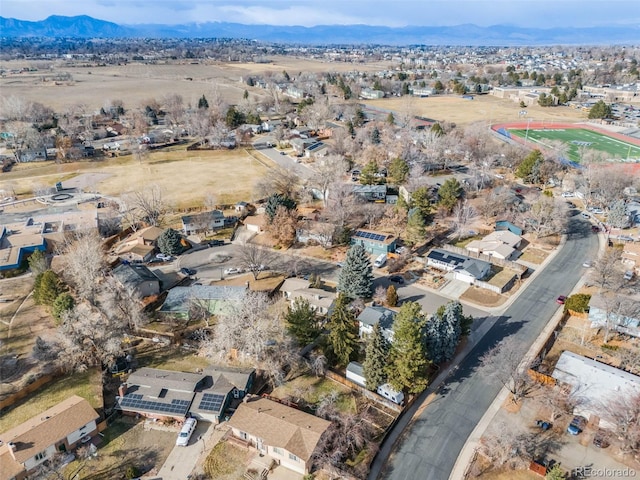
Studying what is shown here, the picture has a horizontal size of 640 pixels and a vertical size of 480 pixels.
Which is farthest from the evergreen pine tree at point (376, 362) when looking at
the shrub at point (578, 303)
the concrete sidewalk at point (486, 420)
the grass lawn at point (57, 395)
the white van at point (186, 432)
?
the shrub at point (578, 303)

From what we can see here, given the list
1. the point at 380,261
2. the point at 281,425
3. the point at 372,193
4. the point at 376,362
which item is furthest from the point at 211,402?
the point at 372,193

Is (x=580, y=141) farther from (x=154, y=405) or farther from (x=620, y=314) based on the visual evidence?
(x=154, y=405)

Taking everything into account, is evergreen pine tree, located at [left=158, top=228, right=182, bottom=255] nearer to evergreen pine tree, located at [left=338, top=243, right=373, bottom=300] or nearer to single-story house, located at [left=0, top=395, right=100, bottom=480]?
evergreen pine tree, located at [left=338, top=243, right=373, bottom=300]

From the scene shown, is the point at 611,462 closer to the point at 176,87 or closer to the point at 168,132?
the point at 168,132

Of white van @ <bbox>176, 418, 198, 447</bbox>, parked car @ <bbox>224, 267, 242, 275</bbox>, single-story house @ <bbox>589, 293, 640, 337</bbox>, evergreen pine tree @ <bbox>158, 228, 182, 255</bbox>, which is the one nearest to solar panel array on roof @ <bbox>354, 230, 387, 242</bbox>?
parked car @ <bbox>224, 267, 242, 275</bbox>

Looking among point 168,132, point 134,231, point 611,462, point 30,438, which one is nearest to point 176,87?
point 168,132
